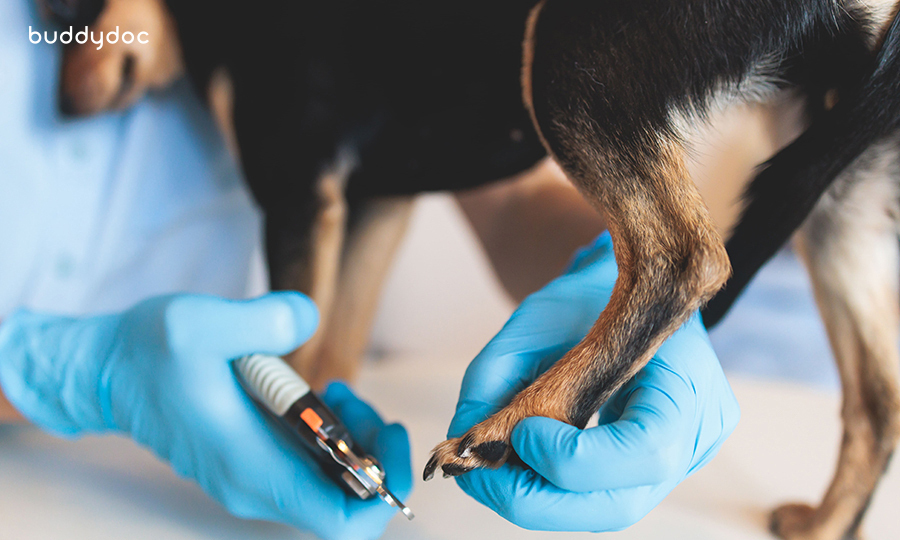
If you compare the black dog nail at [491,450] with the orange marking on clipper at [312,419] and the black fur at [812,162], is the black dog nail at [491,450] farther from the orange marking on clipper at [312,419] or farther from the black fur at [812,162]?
the black fur at [812,162]

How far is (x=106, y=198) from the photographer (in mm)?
919

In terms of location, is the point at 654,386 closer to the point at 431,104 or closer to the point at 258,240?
the point at 431,104

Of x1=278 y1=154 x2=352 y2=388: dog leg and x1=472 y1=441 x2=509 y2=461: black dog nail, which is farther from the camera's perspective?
x1=278 y1=154 x2=352 y2=388: dog leg

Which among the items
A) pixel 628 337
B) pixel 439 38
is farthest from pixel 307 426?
pixel 439 38

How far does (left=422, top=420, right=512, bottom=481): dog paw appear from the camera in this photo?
480 millimetres

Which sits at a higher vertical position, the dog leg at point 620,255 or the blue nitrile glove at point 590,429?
the dog leg at point 620,255

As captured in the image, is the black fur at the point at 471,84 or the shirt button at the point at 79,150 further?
the shirt button at the point at 79,150

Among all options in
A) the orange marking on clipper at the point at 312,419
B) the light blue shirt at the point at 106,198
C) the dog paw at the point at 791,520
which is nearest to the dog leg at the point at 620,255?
the orange marking on clipper at the point at 312,419

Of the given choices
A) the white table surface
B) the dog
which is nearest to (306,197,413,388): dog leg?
the dog

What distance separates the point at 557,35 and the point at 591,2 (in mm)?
41

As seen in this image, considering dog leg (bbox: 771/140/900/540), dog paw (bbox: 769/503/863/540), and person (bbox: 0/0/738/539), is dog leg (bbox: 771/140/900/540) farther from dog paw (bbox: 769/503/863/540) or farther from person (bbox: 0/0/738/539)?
person (bbox: 0/0/738/539)

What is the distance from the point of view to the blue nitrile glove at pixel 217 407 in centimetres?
57

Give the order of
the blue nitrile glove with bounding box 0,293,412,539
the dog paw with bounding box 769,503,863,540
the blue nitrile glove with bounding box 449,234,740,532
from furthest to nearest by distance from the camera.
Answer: the dog paw with bounding box 769,503,863,540, the blue nitrile glove with bounding box 0,293,412,539, the blue nitrile glove with bounding box 449,234,740,532

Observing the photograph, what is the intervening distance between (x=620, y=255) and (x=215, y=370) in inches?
16.3
